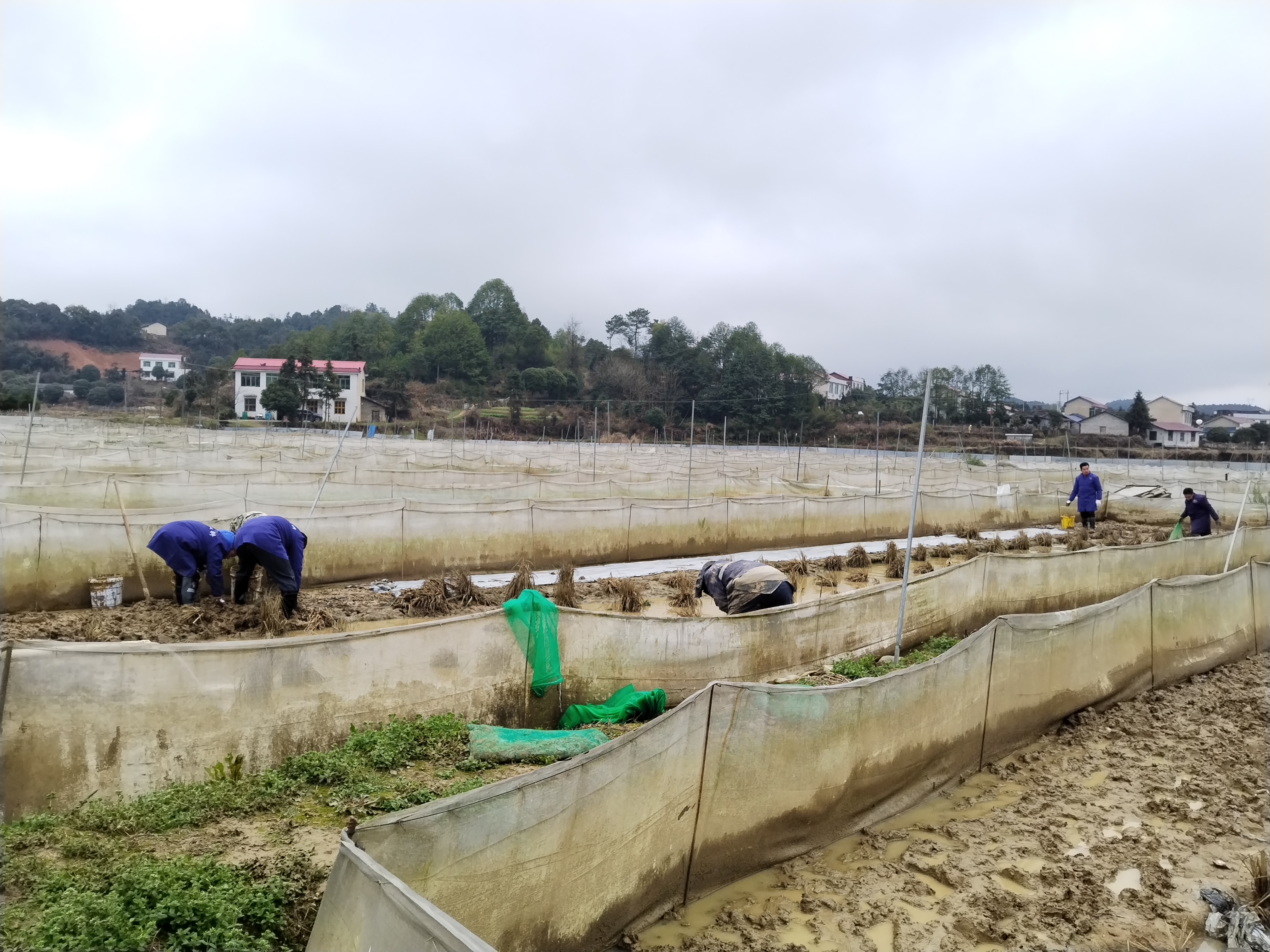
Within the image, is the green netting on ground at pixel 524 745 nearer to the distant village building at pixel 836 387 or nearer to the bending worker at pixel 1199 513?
the bending worker at pixel 1199 513

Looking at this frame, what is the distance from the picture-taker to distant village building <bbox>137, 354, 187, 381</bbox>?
7631 centimetres

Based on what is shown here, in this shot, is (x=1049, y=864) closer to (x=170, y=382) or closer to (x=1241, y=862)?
(x=1241, y=862)

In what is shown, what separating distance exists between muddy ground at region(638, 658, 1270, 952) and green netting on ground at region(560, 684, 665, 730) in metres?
1.57

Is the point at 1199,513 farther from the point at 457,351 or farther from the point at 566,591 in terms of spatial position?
the point at 457,351

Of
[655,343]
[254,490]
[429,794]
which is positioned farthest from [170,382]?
[429,794]

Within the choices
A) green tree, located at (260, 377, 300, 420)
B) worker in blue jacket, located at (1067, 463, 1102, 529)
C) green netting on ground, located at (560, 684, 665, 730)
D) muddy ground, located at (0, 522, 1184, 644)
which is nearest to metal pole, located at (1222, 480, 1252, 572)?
worker in blue jacket, located at (1067, 463, 1102, 529)

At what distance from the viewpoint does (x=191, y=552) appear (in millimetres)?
8008

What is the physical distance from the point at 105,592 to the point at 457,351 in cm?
5978

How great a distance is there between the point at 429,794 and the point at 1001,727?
4238 millimetres

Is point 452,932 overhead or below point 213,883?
overhead

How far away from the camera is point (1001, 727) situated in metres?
5.96

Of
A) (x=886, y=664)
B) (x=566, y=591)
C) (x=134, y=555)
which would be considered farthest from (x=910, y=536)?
(x=134, y=555)

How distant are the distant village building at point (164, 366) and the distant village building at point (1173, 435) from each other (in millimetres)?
82000

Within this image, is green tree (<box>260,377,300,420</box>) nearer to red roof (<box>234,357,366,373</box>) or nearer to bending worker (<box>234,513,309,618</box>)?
red roof (<box>234,357,366,373</box>)
